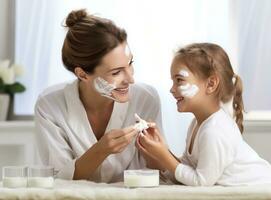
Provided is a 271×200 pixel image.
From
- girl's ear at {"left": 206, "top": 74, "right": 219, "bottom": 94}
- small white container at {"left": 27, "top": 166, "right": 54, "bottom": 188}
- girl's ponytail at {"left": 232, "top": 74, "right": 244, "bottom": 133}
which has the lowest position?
small white container at {"left": 27, "top": 166, "right": 54, "bottom": 188}

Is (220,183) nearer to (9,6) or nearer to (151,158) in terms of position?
(151,158)

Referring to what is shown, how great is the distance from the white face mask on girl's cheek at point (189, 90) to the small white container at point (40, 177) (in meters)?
0.44

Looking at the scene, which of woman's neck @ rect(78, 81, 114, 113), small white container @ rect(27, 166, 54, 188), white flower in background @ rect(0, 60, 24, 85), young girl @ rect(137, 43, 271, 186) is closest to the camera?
small white container @ rect(27, 166, 54, 188)

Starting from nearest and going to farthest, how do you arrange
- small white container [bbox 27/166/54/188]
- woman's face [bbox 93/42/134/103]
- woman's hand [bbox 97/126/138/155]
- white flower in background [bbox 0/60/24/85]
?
small white container [bbox 27/166/54/188] < woman's hand [bbox 97/126/138/155] < woman's face [bbox 93/42/134/103] < white flower in background [bbox 0/60/24/85]

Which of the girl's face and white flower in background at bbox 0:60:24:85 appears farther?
white flower in background at bbox 0:60:24:85

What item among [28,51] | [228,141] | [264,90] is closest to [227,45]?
[264,90]

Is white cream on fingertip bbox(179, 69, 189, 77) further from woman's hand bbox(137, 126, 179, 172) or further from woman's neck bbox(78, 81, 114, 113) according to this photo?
woman's neck bbox(78, 81, 114, 113)

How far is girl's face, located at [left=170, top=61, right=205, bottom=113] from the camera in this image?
1910 millimetres

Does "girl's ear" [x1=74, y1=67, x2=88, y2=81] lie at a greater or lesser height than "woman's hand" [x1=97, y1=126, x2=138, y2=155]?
greater

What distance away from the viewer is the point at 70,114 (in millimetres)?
2168

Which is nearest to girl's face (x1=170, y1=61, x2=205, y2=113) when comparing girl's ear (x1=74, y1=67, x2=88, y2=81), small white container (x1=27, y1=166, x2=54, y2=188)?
girl's ear (x1=74, y1=67, x2=88, y2=81)

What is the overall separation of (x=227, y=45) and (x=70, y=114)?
4.31 feet

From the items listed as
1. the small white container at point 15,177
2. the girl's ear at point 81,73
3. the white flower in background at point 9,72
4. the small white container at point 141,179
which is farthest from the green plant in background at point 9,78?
the small white container at point 141,179

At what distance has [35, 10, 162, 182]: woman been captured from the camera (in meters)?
2.07
